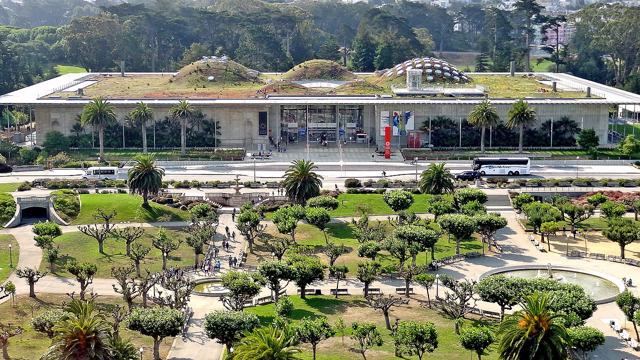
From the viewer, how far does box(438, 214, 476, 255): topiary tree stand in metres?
96.9

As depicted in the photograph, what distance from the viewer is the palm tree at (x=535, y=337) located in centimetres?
5888

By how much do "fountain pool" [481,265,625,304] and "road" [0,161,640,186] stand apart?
3686 cm

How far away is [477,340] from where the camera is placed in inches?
2648

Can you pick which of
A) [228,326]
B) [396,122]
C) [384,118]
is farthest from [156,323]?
[384,118]

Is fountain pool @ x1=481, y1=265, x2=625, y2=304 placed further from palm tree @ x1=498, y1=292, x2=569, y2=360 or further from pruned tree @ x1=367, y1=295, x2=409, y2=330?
palm tree @ x1=498, y1=292, x2=569, y2=360

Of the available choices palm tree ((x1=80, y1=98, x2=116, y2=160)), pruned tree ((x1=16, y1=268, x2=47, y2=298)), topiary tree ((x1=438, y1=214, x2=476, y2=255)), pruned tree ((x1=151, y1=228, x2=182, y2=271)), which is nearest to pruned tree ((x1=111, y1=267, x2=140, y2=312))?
pruned tree ((x1=151, y1=228, x2=182, y2=271))

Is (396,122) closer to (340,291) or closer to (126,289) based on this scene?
(340,291)

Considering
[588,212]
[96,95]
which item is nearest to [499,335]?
[588,212]

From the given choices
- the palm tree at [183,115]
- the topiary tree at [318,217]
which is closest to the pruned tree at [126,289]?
the topiary tree at [318,217]

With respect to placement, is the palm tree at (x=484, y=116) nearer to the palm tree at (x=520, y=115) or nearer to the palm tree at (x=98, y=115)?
the palm tree at (x=520, y=115)

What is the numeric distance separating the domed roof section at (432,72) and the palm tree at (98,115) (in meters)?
55.9

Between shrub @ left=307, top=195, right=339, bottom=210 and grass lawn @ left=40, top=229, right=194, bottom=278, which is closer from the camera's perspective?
grass lawn @ left=40, top=229, right=194, bottom=278

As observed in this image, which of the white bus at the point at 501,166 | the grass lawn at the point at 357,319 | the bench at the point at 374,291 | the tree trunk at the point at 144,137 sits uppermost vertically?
the tree trunk at the point at 144,137

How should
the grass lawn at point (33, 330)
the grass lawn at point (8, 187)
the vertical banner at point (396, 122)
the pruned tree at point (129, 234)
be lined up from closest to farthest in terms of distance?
the grass lawn at point (33, 330) → the pruned tree at point (129, 234) → the grass lawn at point (8, 187) → the vertical banner at point (396, 122)
